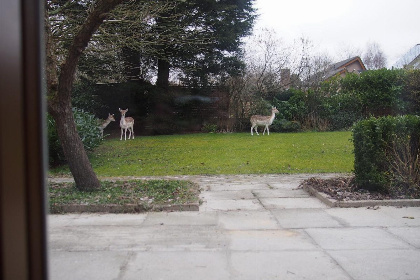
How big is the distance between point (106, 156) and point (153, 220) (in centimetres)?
772

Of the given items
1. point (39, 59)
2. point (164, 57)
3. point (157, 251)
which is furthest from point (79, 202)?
point (164, 57)

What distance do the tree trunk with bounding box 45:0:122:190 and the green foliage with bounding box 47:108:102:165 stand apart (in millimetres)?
2885

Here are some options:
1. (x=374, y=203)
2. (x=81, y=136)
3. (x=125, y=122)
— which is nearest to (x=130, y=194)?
(x=374, y=203)

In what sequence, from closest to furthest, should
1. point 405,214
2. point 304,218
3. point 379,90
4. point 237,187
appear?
1. point 304,218
2. point 405,214
3. point 237,187
4. point 379,90

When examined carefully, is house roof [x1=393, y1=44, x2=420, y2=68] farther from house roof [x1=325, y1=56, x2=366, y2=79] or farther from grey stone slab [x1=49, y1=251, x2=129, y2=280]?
grey stone slab [x1=49, y1=251, x2=129, y2=280]

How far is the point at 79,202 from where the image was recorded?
18.0ft

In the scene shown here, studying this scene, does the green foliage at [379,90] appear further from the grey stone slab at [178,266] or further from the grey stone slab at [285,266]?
the grey stone slab at [178,266]

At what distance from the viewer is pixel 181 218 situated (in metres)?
4.97

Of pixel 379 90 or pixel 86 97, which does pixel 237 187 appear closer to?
pixel 86 97

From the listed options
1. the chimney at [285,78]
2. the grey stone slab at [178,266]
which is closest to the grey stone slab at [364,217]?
the grey stone slab at [178,266]

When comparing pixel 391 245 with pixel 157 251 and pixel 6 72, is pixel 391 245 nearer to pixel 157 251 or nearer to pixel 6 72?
pixel 157 251

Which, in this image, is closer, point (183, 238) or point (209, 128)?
point (183, 238)

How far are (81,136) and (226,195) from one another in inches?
227

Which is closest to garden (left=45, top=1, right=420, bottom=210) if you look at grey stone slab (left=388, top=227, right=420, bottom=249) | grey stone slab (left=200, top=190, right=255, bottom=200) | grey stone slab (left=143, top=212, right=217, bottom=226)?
A: grey stone slab (left=200, top=190, right=255, bottom=200)
